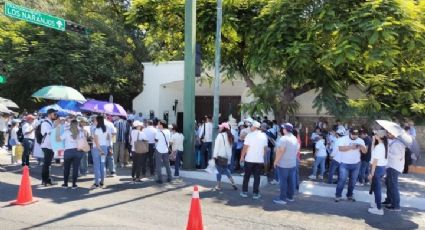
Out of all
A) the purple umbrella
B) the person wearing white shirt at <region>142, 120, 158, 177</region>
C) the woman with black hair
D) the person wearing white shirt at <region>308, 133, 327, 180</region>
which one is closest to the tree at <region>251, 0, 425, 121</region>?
the person wearing white shirt at <region>308, 133, 327, 180</region>

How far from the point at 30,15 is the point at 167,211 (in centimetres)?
770

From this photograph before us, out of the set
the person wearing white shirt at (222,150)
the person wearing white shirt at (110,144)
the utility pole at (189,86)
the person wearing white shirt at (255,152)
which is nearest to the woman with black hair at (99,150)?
the person wearing white shirt at (110,144)

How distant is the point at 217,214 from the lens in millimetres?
8820

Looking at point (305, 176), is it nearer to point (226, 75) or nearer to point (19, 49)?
point (226, 75)

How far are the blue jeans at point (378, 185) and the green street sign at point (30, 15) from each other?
33.0ft

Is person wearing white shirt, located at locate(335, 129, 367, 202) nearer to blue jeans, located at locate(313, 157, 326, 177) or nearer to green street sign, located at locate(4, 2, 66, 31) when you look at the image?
blue jeans, located at locate(313, 157, 326, 177)

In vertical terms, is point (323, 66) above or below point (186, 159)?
above

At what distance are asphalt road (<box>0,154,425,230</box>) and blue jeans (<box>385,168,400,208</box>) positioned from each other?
27 cm

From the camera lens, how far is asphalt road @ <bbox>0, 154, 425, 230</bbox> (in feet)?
26.1

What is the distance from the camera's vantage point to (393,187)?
961cm

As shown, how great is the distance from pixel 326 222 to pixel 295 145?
2.05 m

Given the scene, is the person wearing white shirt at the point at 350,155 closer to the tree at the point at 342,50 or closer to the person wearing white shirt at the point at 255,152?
the person wearing white shirt at the point at 255,152

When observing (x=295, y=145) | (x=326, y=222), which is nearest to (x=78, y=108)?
(x=295, y=145)

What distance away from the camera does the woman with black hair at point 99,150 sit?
11047mm
